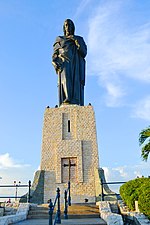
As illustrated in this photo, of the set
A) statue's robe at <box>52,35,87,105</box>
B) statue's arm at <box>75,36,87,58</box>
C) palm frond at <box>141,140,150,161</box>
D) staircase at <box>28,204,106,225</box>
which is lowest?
staircase at <box>28,204,106,225</box>

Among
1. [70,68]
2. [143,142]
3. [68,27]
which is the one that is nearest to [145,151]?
[143,142]

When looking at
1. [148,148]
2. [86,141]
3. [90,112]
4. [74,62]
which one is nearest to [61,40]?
[74,62]

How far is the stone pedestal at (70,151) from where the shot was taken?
1486 centimetres

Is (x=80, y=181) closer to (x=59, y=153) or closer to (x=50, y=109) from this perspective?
(x=59, y=153)

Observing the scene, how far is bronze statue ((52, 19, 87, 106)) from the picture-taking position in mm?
17591

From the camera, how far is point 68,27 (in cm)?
1891

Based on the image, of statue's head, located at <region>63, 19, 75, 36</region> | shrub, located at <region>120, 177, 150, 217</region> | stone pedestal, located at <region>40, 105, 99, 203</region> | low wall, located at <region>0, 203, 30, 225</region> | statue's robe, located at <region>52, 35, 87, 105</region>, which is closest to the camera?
low wall, located at <region>0, 203, 30, 225</region>

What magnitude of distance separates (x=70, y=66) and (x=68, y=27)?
9.16 ft

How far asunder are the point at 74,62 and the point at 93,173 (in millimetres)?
7022

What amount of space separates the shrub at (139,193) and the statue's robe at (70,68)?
7605 millimetres

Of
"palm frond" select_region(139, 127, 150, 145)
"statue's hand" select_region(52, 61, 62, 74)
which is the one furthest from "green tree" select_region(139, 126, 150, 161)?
"statue's hand" select_region(52, 61, 62, 74)

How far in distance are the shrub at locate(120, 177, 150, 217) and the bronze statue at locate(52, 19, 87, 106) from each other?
7636mm

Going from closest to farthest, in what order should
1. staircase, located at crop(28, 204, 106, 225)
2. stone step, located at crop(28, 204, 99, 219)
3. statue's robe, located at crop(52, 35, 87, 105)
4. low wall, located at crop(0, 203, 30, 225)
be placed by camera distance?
1. low wall, located at crop(0, 203, 30, 225)
2. staircase, located at crop(28, 204, 106, 225)
3. stone step, located at crop(28, 204, 99, 219)
4. statue's robe, located at crop(52, 35, 87, 105)

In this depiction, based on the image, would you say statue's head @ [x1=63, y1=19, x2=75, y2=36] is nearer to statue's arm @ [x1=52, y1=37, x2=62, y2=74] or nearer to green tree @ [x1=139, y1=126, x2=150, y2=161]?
statue's arm @ [x1=52, y1=37, x2=62, y2=74]
